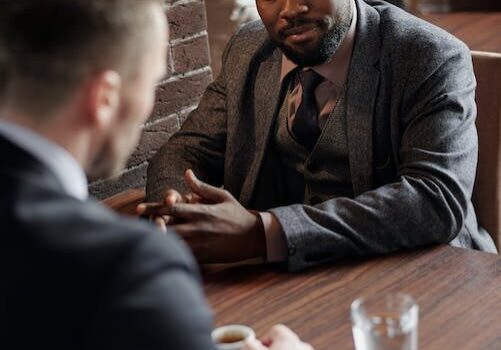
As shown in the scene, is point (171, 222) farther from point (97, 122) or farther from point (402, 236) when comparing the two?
point (97, 122)

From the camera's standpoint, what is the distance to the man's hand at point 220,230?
1694 mm

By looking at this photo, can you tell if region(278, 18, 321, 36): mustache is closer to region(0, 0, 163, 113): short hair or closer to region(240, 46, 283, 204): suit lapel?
region(240, 46, 283, 204): suit lapel

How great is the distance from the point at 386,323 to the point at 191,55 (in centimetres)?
130

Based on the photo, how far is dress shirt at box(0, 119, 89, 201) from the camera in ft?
2.98

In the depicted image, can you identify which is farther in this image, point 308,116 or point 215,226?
point 308,116

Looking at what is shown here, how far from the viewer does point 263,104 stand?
2.10m

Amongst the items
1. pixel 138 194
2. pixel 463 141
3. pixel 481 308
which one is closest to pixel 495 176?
pixel 463 141

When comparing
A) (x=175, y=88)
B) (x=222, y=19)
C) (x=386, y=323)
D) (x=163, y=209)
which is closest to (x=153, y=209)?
(x=163, y=209)

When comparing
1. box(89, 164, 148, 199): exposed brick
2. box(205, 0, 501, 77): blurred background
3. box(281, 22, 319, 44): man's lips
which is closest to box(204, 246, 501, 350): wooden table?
box(281, 22, 319, 44): man's lips

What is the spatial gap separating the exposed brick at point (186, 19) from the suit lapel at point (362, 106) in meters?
0.58

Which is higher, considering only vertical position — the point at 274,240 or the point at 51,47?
the point at 51,47

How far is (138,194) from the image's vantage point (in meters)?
2.23

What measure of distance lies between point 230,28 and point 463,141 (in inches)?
46.6

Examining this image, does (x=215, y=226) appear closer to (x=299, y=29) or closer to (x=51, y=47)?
(x=299, y=29)
